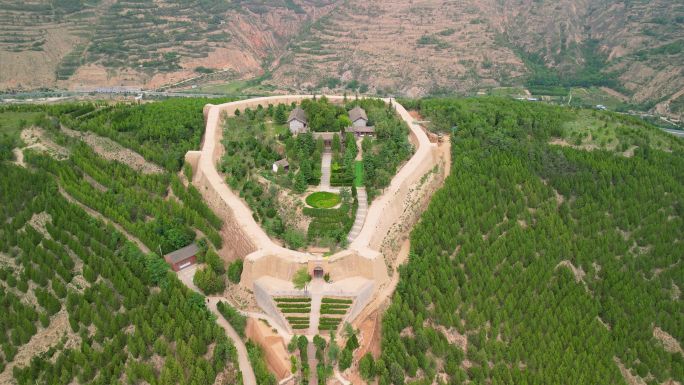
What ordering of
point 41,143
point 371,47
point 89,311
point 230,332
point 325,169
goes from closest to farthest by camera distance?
1. point 89,311
2. point 230,332
3. point 41,143
4. point 325,169
5. point 371,47

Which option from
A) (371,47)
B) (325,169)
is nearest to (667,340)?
(325,169)

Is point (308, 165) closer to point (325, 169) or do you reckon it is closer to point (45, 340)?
point (325, 169)

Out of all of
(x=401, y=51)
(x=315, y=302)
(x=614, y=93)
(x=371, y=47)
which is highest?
(x=315, y=302)

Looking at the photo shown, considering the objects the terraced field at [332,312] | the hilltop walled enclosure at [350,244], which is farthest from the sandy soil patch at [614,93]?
the terraced field at [332,312]

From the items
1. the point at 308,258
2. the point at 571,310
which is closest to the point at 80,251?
the point at 308,258

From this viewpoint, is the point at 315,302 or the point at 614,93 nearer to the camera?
the point at 315,302

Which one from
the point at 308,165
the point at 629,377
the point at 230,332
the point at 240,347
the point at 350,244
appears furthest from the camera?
the point at 308,165
